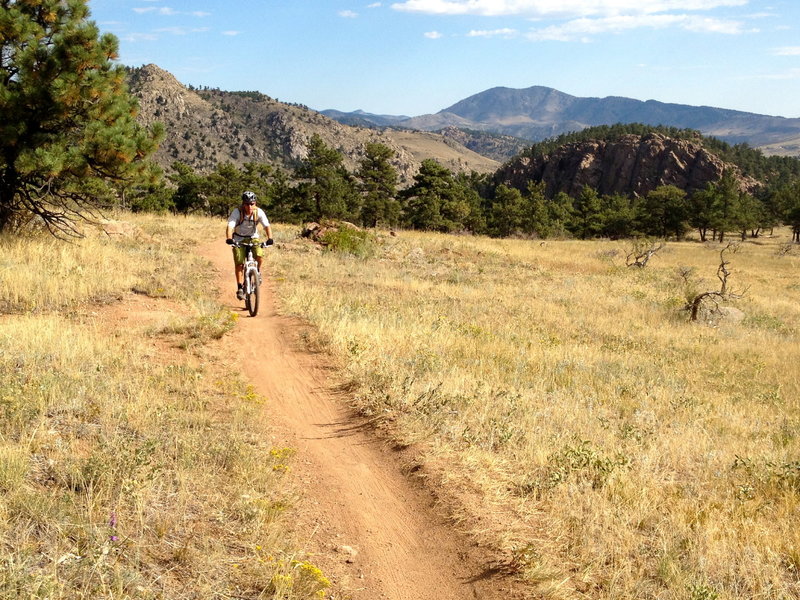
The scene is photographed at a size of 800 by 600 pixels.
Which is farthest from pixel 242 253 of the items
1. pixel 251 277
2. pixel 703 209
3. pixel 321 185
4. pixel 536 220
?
pixel 703 209

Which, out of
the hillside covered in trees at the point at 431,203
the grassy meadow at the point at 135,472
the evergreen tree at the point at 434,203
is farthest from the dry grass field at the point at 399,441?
the evergreen tree at the point at 434,203

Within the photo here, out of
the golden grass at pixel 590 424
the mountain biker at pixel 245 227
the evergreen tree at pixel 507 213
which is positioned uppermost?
the evergreen tree at pixel 507 213

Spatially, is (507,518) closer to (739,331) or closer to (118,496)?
(118,496)

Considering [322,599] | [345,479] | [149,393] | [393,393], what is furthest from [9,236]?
[322,599]

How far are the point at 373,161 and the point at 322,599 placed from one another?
5251cm

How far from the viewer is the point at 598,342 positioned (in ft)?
47.7

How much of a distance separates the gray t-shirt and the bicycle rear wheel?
792mm

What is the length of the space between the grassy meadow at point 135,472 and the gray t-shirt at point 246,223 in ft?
8.51

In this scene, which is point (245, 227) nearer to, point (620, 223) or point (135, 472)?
point (135, 472)

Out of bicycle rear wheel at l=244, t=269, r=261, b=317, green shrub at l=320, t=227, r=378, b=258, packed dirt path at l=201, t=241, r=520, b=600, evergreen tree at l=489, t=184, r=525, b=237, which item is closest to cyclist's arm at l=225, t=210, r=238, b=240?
bicycle rear wheel at l=244, t=269, r=261, b=317

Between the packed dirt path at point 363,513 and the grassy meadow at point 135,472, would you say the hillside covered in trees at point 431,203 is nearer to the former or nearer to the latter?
the grassy meadow at point 135,472

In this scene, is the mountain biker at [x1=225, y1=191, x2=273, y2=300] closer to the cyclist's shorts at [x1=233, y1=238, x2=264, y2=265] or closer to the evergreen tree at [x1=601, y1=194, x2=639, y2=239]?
the cyclist's shorts at [x1=233, y1=238, x2=264, y2=265]

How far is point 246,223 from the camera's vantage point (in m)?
11.5

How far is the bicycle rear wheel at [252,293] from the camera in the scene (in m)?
11.6
